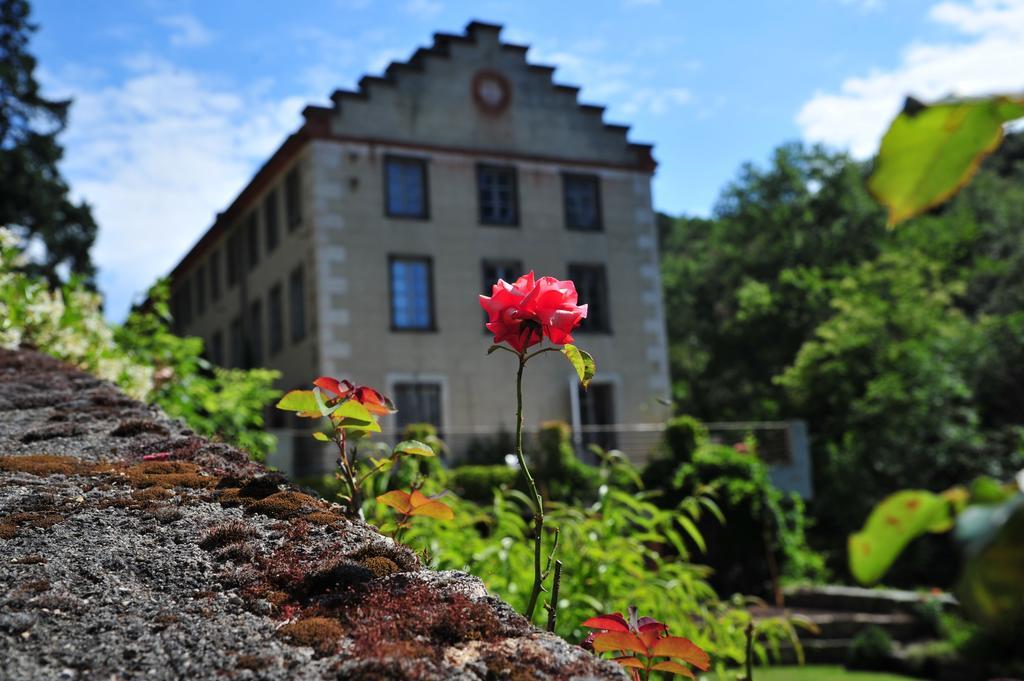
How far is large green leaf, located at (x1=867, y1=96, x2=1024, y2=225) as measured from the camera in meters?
0.71

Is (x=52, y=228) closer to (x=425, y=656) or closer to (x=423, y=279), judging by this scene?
(x=423, y=279)

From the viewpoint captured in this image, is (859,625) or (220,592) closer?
(220,592)

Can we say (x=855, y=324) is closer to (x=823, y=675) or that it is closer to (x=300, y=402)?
(x=823, y=675)

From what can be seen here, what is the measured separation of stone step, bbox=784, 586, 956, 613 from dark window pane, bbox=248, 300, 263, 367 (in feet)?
45.1

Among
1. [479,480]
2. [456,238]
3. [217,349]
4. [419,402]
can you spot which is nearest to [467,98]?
[456,238]

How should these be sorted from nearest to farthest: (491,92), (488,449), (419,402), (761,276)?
(488,449)
(419,402)
(491,92)
(761,276)

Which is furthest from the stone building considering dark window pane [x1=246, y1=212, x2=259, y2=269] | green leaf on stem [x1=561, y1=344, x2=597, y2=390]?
green leaf on stem [x1=561, y1=344, x2=597, y2=390]

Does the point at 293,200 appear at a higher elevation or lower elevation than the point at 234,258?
higher

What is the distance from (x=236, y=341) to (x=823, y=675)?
1919cm

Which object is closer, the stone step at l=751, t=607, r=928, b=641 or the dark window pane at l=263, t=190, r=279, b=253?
the stone step at l=751, t=607, r=928, b=641

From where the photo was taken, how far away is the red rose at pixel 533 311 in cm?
184

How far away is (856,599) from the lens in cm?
1688

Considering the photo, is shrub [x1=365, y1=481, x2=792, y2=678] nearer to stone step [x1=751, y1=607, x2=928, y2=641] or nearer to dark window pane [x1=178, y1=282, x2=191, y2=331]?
stone step [x1=751, y1=607, x2=928, y2=641]

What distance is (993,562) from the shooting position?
0.62 m
